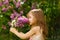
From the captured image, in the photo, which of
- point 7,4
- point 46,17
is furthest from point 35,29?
point 46,17

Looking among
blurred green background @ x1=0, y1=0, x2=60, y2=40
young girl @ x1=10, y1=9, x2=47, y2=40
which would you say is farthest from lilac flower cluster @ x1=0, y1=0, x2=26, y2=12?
young girl @ x1=10, y1=9, x2=47, y2=40

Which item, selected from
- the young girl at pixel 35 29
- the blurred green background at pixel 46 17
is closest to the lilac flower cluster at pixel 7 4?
Result: the blurred green background at pixel 46 17

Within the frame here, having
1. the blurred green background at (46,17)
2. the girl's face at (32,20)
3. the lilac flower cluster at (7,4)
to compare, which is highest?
the lilac flower cluster at (7,4)

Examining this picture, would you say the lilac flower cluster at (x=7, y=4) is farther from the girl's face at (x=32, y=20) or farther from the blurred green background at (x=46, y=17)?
the girl's face at (x=32, y=20)

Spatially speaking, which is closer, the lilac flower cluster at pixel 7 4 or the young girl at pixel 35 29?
the young girl at pixel 35 29

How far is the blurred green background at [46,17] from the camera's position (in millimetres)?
4098

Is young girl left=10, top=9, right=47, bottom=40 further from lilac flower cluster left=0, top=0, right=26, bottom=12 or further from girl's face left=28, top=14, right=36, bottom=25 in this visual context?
lilac flower cluster left=0, top=0, right=26, bottom=12

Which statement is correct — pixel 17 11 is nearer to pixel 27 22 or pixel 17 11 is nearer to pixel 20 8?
pixel 20 8

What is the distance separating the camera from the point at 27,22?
383 centimetres

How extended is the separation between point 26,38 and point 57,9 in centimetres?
169

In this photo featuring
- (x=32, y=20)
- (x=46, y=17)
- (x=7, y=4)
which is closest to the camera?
(x=32, y=20)

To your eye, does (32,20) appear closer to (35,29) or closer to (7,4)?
(35,29)

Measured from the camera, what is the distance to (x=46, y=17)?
15.6 ft

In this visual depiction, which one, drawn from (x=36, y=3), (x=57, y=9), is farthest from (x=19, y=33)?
(x=57, y=9)
